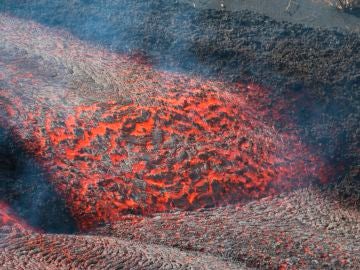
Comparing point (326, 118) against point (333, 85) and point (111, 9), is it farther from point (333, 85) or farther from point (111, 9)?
point (111, 9)

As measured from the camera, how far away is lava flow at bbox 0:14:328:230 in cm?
427

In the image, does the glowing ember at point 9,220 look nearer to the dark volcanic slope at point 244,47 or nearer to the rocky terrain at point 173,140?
the rocky terrain at point 173,140

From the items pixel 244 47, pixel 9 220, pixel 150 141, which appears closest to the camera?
pixel 9 220

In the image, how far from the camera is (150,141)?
465 cm

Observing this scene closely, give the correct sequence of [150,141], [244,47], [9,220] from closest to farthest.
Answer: [9,220], [150,141], [244,47]

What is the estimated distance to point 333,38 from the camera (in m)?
6.33

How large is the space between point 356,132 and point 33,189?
3.02 metres

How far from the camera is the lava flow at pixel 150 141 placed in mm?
4273

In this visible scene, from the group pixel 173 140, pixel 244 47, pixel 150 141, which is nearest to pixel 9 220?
pixel 150 141

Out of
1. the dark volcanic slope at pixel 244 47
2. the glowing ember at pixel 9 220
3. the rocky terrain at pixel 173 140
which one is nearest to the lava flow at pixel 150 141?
the rocky terrain at pixel 173 140

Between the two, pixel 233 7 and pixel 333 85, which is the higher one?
pixel 233 7

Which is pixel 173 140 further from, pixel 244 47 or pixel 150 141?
pixel 244 47

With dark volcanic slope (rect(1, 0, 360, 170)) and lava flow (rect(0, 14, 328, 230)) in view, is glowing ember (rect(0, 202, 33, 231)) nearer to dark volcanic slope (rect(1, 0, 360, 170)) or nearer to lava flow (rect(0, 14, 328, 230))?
lava flow (rect(0, 14, 328, 230))

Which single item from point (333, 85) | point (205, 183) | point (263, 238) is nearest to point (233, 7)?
point (333, 85)
